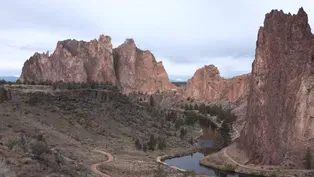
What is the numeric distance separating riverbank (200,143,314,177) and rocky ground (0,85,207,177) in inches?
474

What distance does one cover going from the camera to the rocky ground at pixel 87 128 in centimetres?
6638

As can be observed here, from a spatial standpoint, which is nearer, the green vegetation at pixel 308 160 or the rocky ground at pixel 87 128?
the rocky ground at pixel 87 128

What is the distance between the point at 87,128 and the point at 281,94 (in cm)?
4770

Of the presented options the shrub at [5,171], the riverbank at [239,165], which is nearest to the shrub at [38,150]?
the shrub at [5,171]

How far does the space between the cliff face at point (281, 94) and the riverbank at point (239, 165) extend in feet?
6.25

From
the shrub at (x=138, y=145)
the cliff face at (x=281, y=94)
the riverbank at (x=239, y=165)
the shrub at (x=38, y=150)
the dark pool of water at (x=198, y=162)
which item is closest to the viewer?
the shrub at (x=38, y=150)

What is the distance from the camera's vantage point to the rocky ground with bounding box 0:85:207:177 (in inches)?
2613

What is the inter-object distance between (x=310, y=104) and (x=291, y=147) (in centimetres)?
786

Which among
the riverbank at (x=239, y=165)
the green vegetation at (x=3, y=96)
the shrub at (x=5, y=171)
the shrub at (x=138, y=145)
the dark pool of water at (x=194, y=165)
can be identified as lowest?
the dark pool of water at (x=194, y=165)

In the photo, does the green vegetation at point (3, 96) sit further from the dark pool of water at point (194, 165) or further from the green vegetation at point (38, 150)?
Answer: the green vegetation at point (38, 150)

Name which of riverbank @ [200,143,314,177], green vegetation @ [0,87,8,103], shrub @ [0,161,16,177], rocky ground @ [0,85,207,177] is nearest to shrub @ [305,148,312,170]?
riverbank @ [200,143,314,177]

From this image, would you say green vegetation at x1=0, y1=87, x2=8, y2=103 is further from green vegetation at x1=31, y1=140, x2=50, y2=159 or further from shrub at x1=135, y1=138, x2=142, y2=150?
green vegetation at x1=31, y1=140, x2=50, y2=159

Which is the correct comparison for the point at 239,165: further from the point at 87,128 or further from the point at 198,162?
the point at 87,128

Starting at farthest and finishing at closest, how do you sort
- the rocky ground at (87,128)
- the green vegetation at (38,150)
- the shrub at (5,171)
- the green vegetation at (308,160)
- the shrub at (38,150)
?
the green vegetation at (308,160) → the rocky ground at (87,128) → the shrub at (38,150) → the green vegetation at (38,150) → the shrub at (5,171)
